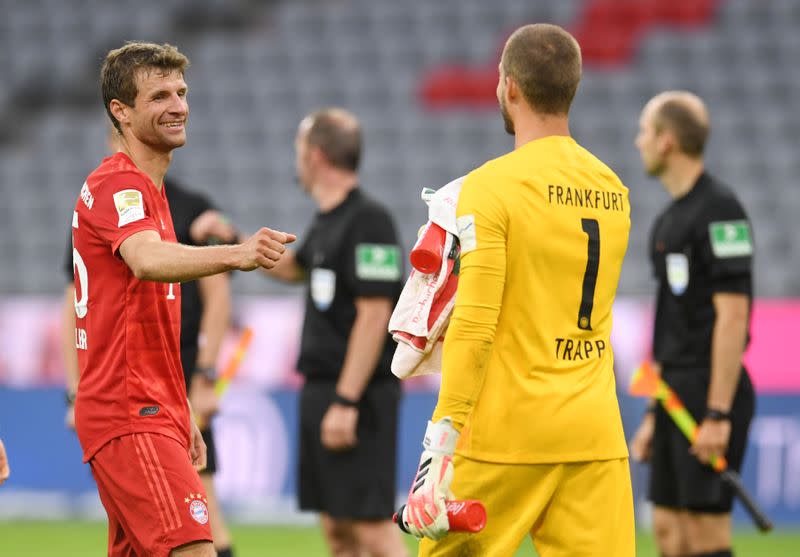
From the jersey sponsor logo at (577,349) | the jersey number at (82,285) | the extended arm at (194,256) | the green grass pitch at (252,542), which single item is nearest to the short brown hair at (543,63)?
the jersey sponsor logo at (577,349)

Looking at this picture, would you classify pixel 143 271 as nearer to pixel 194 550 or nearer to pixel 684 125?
pixel 194 550

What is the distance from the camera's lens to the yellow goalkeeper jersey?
3.41m

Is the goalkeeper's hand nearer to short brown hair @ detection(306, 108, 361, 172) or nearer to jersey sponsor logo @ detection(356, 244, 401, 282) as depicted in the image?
jersey sponsor logo @ detection(356, 244, 401, 282)

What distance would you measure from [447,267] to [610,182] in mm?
548

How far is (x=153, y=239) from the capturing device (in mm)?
3484

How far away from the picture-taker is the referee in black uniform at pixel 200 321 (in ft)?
18.3

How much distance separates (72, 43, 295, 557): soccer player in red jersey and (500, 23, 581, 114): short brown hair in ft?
3.36

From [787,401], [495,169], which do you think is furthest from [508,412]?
[787,401]

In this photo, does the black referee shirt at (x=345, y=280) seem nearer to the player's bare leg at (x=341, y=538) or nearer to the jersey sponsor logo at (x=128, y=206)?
the player's bare leg at (x=341, y=538)

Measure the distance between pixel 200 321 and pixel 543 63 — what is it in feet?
9.02

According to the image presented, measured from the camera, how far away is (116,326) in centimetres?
366

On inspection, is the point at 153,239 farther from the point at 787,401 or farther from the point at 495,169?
the point at 787,401

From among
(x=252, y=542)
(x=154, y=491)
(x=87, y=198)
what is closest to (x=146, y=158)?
(x=87, y=198)

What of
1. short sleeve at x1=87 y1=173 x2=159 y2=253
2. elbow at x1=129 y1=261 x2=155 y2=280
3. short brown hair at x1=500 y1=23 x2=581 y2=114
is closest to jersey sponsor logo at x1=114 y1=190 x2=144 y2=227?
short sleeve at x1=87 y1=173 x2=159 y2=253
